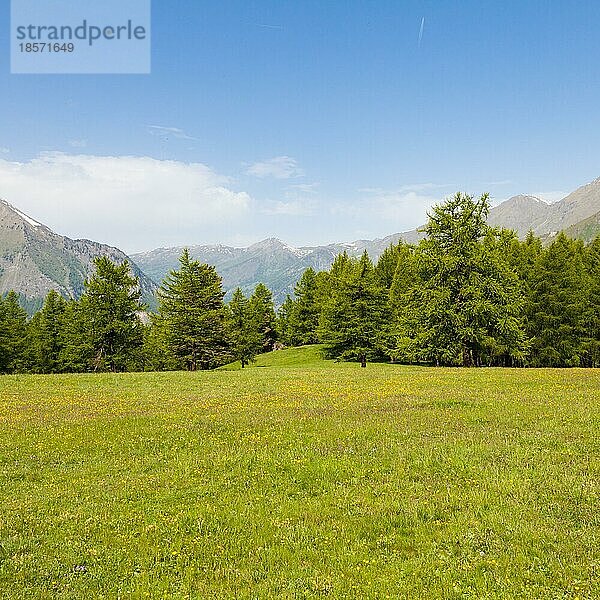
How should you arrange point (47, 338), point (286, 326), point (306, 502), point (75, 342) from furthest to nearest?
point (286, 326)
point (47, 338)
point (75, 342)
point (306, 502)

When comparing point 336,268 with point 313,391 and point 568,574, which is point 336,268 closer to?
point 313,391

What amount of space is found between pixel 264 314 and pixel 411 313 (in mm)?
58943

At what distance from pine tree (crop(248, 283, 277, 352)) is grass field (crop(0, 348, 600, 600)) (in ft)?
259

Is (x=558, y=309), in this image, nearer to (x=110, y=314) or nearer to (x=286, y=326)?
(x=110, y=314)

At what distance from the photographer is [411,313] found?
54.9 m

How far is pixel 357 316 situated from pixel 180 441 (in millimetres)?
49051

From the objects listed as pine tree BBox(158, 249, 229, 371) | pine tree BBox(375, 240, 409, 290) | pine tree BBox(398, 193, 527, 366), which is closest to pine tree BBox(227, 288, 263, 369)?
pine tree BBox(158, 249, 229, 371)

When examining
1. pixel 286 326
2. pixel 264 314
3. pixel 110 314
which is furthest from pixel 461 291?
pixel 264 314

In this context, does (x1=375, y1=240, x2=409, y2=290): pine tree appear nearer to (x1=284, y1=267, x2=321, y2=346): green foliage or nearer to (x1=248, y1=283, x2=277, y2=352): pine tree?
(x1=284, y1=267, x2=321, y2=346): green foliage

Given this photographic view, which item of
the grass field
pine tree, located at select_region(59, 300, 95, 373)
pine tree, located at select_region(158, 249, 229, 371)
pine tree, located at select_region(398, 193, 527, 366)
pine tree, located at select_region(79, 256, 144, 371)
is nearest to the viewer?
the grass field

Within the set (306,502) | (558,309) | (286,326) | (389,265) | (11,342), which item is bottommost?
(306,502)

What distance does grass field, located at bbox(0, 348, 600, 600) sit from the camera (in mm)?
9898

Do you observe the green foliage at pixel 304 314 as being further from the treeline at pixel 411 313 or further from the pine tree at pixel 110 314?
the pine tree at pixel 110 314

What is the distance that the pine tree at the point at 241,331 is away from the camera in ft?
256
